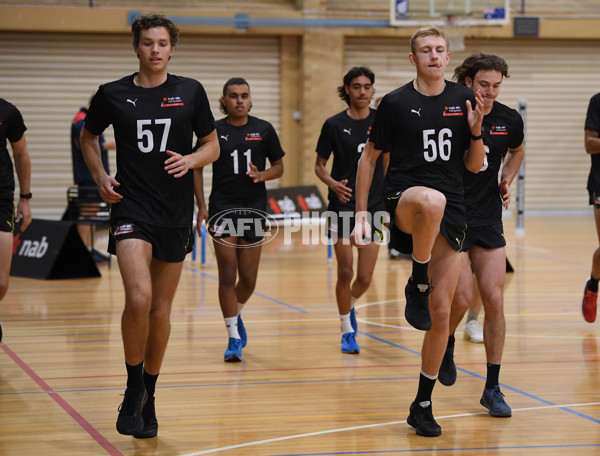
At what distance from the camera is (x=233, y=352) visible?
6.64m

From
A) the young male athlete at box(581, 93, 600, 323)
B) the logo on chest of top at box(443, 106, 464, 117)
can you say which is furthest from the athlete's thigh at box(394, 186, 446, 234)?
the young male athlete at box(581, 93, 600, 323)

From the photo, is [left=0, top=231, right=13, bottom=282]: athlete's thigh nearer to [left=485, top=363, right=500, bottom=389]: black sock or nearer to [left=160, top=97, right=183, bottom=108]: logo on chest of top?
[left=160, top=97, right=183, bottom=108]: logo on chest of top

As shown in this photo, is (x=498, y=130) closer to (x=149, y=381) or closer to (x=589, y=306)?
(x=149, y=381)

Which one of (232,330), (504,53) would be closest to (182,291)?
(232,330)

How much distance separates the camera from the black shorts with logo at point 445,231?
465 cm

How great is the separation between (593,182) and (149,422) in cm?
475

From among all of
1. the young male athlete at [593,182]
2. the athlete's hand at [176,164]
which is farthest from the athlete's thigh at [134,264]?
the young male athlete at [593,182]

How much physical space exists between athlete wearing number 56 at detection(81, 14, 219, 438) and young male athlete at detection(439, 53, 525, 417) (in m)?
1.78

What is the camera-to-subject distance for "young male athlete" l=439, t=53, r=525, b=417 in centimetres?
526

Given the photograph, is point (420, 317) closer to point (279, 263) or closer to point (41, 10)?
point (279, 263)

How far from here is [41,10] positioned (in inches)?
667

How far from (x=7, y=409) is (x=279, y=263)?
741cm

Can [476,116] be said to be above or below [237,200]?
above

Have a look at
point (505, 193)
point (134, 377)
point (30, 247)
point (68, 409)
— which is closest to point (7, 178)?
point (68, 409)
